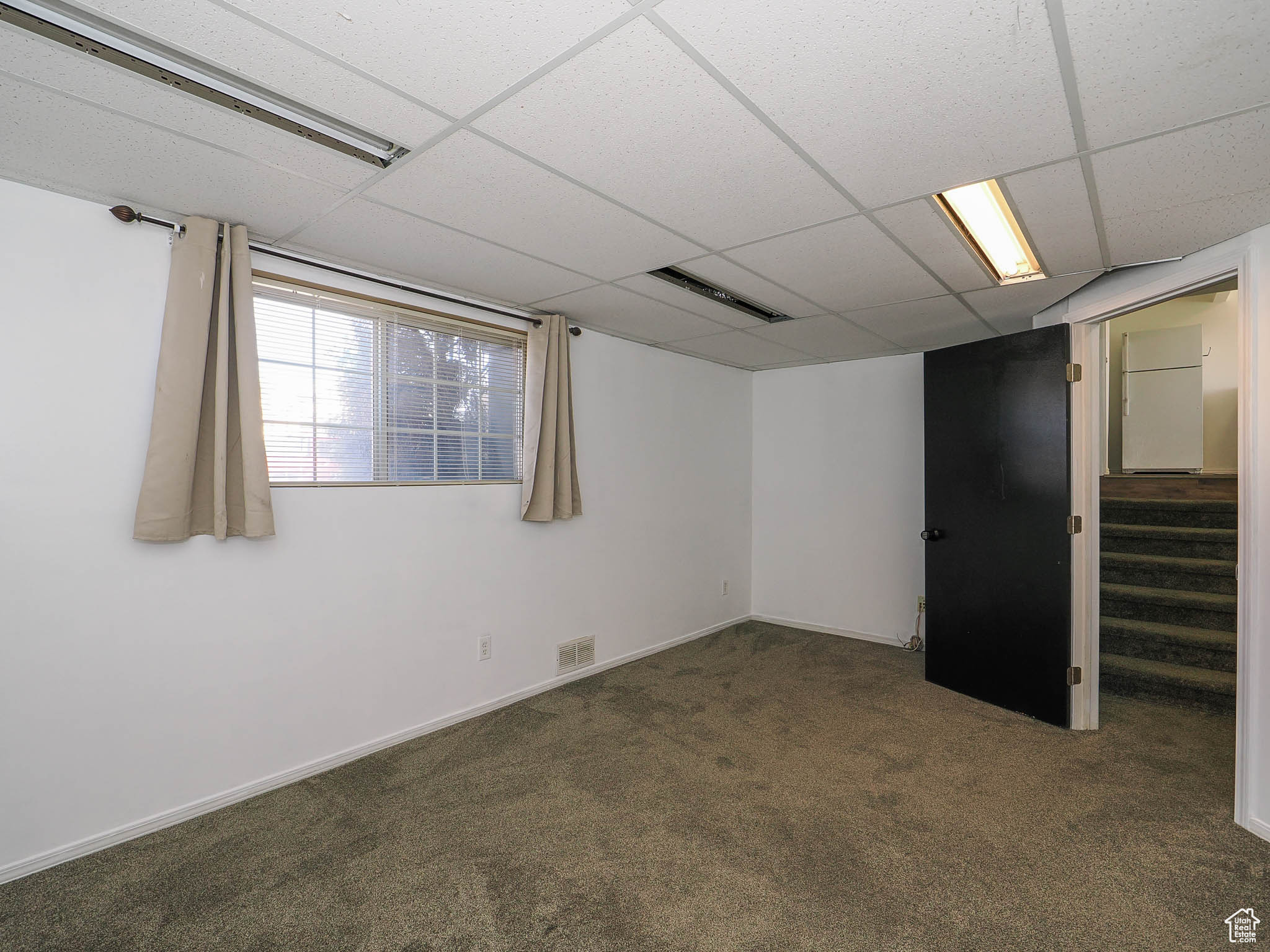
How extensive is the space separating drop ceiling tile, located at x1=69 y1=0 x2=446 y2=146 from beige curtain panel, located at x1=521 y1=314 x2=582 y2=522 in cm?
176

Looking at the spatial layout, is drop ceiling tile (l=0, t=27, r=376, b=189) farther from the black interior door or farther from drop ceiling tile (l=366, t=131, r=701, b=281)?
the black interior door

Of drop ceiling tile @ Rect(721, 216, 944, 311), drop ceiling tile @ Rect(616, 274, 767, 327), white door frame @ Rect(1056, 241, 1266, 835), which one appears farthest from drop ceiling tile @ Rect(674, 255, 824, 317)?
white door frame @ Rect(1056, 241, 1266, 835)

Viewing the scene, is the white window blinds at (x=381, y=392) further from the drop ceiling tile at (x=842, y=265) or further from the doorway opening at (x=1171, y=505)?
the doorway opening at (x=1171, y=505)

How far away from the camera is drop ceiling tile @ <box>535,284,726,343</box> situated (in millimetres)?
3121

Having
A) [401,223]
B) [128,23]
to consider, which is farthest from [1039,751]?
[128,23]

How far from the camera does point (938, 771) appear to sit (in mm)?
2594

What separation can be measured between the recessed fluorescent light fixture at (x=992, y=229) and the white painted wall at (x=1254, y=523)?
2.18ft

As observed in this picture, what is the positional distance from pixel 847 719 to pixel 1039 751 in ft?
2.79

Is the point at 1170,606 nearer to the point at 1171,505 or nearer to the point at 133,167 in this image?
the point at 1171,505

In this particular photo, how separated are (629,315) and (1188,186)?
238cm

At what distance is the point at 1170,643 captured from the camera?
349 cm

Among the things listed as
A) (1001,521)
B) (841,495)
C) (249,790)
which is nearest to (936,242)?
(1001,521)

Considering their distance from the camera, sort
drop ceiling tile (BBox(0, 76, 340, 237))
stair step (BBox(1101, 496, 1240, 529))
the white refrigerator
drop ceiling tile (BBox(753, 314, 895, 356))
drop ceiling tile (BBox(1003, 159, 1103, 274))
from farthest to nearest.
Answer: the white refrigerator
stair step (BBox(1101, 496, 1240, 529))
drop ceiling tile (BBox(753, 314, 895, 356))
drop ceiling tile (BBox(1003, 159, 1103, 274))
drop ceiling tile (BBox(0, 76, 340, 237))

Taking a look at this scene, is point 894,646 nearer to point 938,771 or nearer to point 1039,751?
point 1039,751
